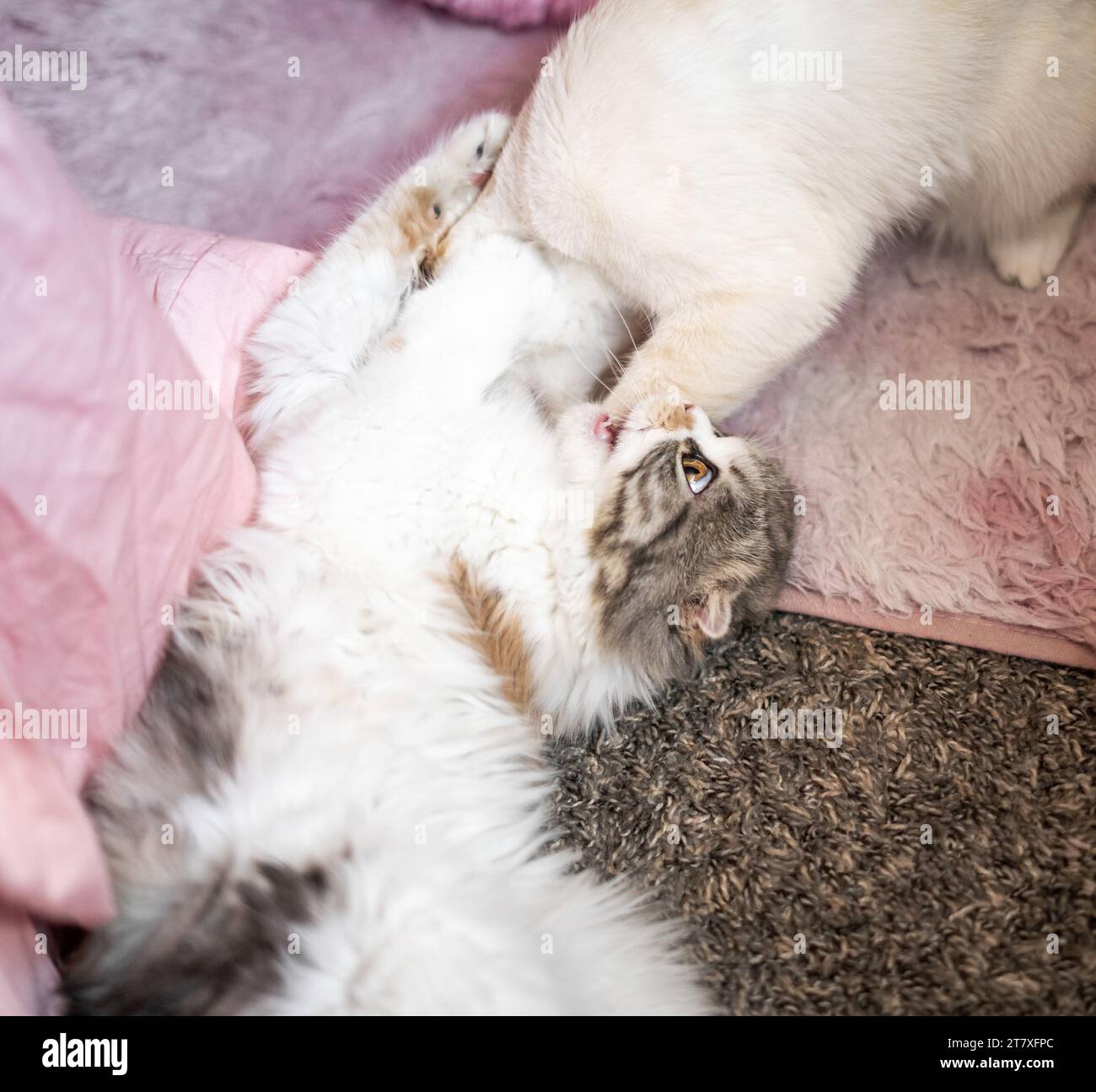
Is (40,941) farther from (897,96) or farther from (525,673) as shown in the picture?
(897,96)

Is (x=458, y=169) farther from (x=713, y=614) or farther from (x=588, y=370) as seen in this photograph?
(x=713, y=614)

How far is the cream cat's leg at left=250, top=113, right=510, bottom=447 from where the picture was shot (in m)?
1.49

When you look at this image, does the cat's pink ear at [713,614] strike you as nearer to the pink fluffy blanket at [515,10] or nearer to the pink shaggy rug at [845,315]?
the pink shaggy rug at [845,315]

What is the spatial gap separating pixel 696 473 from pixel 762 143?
1.79ft

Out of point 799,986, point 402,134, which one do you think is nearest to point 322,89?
point 402,134

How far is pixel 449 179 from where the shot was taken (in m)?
1.64

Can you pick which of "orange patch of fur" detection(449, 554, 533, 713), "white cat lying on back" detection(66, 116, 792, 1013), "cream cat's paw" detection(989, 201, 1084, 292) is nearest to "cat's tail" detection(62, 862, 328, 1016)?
"white cat lying on back" detection(66, 116, 792, 1013)

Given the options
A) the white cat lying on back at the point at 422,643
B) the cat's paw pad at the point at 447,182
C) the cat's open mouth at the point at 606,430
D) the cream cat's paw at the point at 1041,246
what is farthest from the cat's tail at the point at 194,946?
the cream cat's paw at the point at 1041,246

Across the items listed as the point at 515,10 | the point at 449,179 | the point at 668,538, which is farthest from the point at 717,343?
the point at 515,10

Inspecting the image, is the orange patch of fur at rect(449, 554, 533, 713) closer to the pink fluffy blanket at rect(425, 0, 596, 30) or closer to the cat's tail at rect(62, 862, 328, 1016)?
the cat's tail at rect(62, 862, 328, 1016)

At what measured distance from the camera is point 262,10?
6.71 ft

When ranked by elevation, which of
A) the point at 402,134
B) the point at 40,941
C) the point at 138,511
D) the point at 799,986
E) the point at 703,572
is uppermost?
the point at 402,134

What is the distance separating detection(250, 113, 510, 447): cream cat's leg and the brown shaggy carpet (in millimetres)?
764

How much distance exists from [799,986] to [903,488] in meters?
0.90
